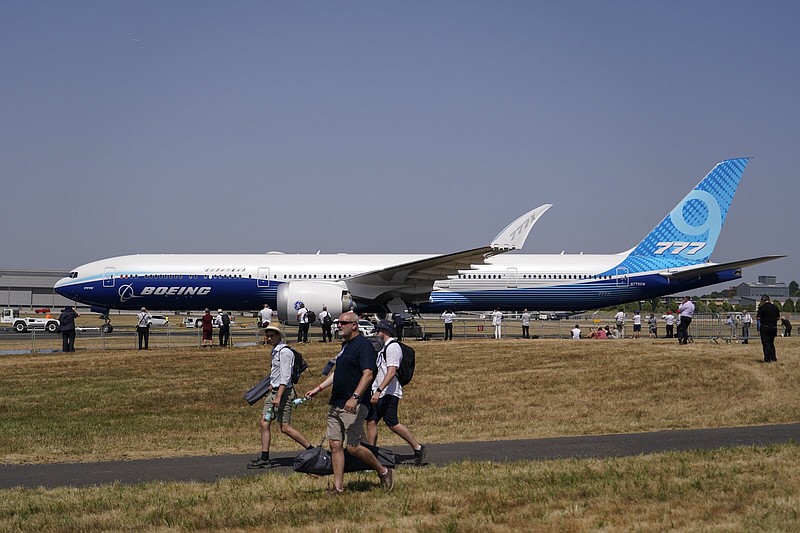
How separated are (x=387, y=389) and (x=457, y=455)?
68.6 inches

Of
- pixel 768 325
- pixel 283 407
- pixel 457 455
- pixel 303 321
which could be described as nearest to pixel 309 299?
pixel 303 321

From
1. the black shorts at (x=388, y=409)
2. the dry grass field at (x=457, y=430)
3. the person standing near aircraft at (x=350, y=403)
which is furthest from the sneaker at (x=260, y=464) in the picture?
the person standing near aircraft at (x=350, y=403)

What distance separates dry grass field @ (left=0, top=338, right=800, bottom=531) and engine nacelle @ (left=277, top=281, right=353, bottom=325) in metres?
3.74

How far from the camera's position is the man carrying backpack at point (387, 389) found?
11.0 metres

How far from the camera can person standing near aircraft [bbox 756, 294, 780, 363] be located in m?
23.2

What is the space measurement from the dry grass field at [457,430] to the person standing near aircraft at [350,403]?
329 millimetres

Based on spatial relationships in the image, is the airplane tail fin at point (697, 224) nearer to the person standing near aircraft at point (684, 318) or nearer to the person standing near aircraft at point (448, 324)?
the person standing near aircraft at point (448, 324)

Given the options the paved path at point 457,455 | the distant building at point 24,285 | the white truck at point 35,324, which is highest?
the distant building at point 24,285

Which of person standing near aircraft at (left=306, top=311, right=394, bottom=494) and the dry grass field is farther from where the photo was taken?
person standing near aircraft at (left=306, top=311, right=394, bottom=494)

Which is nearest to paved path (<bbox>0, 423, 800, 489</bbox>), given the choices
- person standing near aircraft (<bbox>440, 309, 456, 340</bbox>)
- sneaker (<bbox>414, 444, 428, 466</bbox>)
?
sneaker (<bbox>414, 444, 428, 466</bbox>)

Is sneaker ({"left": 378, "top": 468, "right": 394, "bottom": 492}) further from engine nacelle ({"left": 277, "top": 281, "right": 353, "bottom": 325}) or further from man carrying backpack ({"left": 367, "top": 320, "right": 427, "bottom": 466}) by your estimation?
engine nacelle ({"left": 277, "top": 281, "right": 353, "bottom": 325})

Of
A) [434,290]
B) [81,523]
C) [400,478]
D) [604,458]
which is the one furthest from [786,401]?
[434,290]

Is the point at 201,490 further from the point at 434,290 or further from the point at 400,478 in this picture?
the point at 434,290

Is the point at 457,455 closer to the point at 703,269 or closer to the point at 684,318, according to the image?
the point at 684,318
